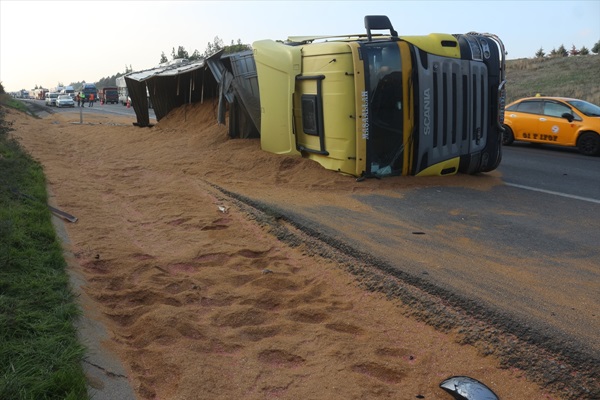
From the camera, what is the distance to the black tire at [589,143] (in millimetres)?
15445

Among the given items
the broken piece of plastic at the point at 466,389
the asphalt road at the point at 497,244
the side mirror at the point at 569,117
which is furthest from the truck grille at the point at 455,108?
the broken piece of plastic at the point at 466,389

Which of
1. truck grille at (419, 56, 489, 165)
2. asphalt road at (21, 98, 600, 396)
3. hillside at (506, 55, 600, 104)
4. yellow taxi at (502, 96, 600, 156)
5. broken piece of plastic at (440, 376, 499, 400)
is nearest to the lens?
broken piece of plastic at (440, 376, 499, 400)

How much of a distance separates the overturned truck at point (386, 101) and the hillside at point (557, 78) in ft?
66.5

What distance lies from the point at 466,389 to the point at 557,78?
40292mm

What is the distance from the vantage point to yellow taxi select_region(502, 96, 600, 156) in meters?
15.7

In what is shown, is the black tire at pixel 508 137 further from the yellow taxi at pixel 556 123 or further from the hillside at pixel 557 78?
the hillside at pixel 557 78

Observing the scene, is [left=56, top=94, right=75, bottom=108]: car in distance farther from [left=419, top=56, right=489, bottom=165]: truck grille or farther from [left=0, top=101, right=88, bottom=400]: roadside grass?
[left=0, top=101, right=88, bottom=400]: roadside grass

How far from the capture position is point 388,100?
391 inches

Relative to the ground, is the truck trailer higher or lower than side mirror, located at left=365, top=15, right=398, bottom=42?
lower

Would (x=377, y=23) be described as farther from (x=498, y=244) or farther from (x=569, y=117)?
(x=569, y=117)

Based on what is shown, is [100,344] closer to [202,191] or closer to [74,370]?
[74,370]

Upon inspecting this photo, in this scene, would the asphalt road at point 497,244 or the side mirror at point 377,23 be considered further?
the side mirror at point 377,23

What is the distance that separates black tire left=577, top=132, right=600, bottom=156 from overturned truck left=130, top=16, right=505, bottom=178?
548 cm

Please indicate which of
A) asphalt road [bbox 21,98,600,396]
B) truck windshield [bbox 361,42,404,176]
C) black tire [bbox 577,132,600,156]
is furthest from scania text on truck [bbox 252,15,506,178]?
black tire [bbox 577,132,600,156]
